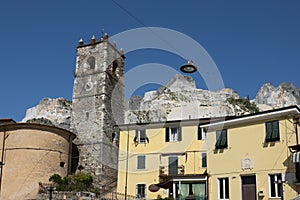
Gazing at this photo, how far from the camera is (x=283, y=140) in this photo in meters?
23.4

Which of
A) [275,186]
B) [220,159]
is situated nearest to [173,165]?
[220,159]

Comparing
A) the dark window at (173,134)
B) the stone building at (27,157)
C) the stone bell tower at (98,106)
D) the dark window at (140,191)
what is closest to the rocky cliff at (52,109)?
the stone bell tower at (98,106)

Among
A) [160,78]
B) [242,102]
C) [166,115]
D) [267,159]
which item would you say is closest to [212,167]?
[267,159]

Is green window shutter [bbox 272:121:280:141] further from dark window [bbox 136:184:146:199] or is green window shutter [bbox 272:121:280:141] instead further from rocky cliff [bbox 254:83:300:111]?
rocky cliff [bbox 254:83:300:111]

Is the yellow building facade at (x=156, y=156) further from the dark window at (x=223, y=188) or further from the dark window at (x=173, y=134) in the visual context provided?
the dark window at (x=223, y=188)

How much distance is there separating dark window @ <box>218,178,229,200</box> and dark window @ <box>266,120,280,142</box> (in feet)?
12.4

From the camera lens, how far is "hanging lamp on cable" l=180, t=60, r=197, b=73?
16.0 m

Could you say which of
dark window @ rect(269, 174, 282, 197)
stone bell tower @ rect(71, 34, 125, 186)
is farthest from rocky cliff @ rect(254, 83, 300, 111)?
dark window @ rect(269, 174, 282, 197)

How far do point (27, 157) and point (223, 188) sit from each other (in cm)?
1595

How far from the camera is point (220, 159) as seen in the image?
26094mm

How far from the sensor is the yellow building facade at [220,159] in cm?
2334

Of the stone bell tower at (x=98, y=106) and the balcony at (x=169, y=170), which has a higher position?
the stone bell tower at (x=98, y=106)

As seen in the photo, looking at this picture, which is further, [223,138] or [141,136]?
[141,136]

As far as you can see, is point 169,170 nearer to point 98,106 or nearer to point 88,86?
point 98,106
